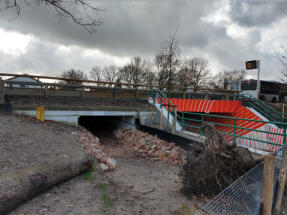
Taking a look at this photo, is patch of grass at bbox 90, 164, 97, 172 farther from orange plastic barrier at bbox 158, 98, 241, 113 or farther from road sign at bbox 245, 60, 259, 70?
road sign at bbox 245, 60, 259, 70

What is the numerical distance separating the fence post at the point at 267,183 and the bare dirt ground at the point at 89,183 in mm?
1327

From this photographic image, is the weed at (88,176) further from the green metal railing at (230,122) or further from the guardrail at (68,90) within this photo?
the guardrail at (68,90)

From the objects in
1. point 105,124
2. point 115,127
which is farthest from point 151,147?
point 105,124

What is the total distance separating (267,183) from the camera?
116 inches

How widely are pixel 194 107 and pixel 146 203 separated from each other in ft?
30.8

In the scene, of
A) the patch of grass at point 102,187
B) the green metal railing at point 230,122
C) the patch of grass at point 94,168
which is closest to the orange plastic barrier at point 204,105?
the green metal railing at point 230,122

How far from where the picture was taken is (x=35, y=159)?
4055 mm

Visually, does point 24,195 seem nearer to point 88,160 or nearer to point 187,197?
point 88,160

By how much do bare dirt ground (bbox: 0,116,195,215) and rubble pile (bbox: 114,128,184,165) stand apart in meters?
0.44

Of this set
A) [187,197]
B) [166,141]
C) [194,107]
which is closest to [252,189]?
[187,197]

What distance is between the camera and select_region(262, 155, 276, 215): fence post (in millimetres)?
2842

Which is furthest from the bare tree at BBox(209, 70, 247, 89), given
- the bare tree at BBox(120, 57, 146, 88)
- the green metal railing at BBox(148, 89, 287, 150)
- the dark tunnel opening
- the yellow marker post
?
the yellow marker post

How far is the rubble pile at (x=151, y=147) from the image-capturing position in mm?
6560

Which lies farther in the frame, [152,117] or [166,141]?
[152,117]
